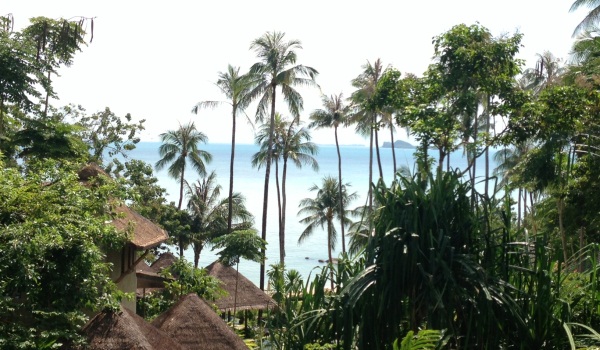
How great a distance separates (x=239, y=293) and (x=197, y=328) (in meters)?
9.03

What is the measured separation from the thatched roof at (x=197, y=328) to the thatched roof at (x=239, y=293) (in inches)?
317

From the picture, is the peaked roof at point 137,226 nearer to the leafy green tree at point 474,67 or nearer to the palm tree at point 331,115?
the leafy green tree at point 474,67

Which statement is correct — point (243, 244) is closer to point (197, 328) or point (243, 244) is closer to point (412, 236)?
point (197, 328)

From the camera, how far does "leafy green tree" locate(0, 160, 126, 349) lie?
10148 mm

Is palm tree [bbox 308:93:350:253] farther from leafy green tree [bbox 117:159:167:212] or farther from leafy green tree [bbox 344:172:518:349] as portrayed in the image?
leafy green tree [bbox 344:172:518:349]

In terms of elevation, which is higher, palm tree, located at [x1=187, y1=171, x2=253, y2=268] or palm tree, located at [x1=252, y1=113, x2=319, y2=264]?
palm tree, located at [x1=252, y1=113, x2=319, y2=264]

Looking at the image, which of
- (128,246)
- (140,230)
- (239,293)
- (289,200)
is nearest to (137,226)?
(140,230)

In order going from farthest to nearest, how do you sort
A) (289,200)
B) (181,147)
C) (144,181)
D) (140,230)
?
(289,200) → (181,147) → (144,181) → (140,230)

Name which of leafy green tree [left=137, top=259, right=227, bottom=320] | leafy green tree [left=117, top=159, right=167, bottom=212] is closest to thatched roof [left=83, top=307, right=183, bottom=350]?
leafy green tree [left=137, top=259, right=227, bottom=320]

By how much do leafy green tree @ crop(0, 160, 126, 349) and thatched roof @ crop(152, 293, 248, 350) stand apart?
3794mm

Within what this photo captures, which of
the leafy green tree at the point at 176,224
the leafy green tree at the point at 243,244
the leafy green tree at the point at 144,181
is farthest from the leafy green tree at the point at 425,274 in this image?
the leafy green tree at the point at 176,224

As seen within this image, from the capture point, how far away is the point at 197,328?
15617 mm

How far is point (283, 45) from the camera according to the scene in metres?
34.3

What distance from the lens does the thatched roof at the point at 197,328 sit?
50.5 ft
